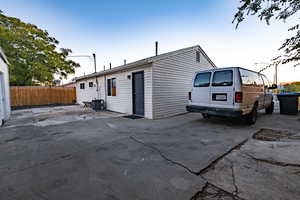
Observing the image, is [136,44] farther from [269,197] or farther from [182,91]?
[269,197]

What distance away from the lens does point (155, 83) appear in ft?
21.1

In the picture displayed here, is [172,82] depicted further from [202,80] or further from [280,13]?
[280,13]

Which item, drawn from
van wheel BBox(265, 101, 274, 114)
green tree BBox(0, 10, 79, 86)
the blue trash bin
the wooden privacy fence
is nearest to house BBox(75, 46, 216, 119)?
van wheel BBox(265, 101, 274, 114)

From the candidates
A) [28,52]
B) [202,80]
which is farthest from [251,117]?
[28,52]

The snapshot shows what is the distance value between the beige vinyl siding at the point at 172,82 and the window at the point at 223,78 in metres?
2.62

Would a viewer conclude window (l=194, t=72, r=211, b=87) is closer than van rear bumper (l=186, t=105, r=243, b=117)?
No

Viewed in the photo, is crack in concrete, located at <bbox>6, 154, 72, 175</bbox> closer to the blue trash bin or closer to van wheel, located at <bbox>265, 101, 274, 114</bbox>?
van wheel, located at <bbox>265, 101, 274, 114</bbox>

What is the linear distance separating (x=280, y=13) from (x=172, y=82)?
5576 millimetres

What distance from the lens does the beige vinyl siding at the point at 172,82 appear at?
655cm

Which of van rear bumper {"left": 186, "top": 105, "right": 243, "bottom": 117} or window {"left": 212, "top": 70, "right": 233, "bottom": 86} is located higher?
window {"left": 212, "top": 70, "right": 233, "bottom": 86}

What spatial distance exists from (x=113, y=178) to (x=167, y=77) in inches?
226

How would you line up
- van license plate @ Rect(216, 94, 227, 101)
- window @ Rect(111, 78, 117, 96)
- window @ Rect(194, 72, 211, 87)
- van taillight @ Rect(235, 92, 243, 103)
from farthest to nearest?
window @ Rect(111, 78, 117, 96), window @ Rect(194, 72, 211, 87), van license plate @ Rect(216, 94, 227, 101), van taillight @ Rect(235, 92, 243, 103)

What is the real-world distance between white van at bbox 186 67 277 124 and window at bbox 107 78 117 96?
17.5ft

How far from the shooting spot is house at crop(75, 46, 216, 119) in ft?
21.3
